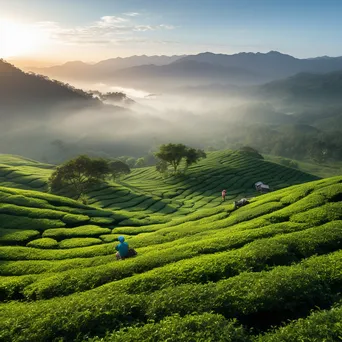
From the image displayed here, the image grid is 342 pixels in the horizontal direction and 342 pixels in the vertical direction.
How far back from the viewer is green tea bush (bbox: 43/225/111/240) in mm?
32906

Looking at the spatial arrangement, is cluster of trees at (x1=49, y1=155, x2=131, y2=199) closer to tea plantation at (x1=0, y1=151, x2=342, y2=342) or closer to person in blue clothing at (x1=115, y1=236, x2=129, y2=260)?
tea plantation at (x1=0, y1=151, x2=342, y2=342)

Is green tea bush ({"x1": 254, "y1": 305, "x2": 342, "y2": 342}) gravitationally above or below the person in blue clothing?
above

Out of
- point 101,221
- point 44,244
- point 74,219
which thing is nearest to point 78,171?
point 101,221

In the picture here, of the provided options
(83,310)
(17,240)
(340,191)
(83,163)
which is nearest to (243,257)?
(83,310)

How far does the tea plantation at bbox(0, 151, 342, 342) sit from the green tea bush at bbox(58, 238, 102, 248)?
0.55 ft

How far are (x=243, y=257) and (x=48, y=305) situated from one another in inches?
449

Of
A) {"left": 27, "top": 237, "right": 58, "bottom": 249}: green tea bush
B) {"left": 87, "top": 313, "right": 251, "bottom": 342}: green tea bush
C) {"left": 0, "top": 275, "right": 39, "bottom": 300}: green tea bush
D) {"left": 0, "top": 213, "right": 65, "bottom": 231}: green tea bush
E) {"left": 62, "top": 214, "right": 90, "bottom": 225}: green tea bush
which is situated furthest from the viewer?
{"left": 62, "top": 214, "right": 90, "bottom": 225}: green tea bush

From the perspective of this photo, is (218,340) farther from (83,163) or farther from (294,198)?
(83,163)

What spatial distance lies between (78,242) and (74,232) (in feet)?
10.4

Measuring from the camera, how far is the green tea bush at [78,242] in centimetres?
3055

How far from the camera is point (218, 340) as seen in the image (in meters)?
11.9

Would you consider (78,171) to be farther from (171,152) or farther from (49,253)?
(49,253)

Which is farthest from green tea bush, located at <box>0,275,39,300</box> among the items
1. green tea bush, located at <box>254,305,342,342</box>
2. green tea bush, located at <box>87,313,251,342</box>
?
green tea bush, located at <box>254,305,342,342</box>

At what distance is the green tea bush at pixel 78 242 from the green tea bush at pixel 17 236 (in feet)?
11.1
